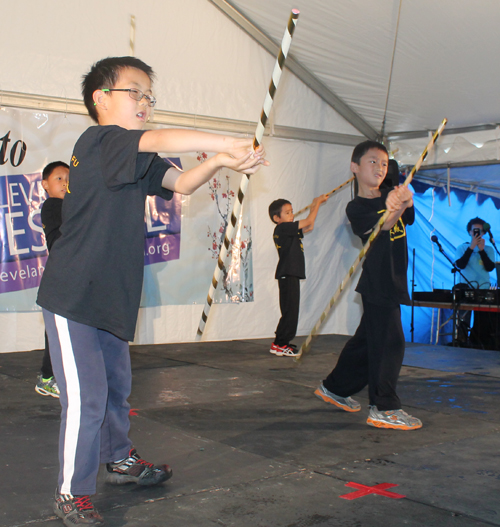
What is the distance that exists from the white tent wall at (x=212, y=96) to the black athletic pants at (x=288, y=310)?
88cm

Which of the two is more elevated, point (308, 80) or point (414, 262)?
point (308, 80)

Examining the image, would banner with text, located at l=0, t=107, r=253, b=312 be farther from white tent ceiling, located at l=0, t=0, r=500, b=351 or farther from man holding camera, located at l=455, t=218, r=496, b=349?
man holding camera, located at l=455, t=218, r=496, b=349

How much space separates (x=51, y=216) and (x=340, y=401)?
1.93 m

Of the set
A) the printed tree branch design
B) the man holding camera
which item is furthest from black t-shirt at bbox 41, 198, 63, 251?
the man holding camera

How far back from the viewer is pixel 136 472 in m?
2.01

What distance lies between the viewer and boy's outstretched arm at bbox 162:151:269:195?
155cm

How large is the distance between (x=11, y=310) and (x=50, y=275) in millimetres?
3590

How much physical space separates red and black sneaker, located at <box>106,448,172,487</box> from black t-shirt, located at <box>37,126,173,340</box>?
0.54 m

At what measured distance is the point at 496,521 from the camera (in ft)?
5.63

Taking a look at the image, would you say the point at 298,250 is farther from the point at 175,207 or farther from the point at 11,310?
the point at 11,310

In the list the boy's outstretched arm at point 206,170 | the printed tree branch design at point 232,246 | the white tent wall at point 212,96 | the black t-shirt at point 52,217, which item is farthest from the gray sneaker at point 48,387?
the printed tree branch design at point 232,246

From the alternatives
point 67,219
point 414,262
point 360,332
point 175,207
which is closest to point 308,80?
point 175,207

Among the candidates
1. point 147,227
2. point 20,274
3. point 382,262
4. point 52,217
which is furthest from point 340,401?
point 20,274

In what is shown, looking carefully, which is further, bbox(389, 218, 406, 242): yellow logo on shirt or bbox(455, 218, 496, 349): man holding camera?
bbox(455, 218, 496, 349): man holding camera
